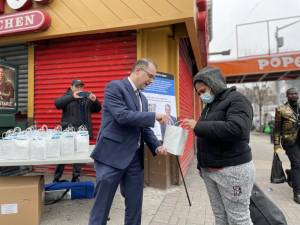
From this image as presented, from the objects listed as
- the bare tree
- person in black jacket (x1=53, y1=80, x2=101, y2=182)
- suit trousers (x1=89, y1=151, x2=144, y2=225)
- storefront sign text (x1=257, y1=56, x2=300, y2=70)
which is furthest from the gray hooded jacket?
the bare tree

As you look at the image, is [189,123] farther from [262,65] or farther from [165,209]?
[262,65]

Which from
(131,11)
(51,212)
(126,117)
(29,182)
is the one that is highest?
(131,11)

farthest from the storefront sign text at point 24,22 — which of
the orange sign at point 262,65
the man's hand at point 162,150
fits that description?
the orange sign at point 262,65

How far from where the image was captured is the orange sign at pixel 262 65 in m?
13.9

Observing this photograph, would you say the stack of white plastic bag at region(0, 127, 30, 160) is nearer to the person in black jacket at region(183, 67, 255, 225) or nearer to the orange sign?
the person in black jacket at region(183, 67, 255, 225)

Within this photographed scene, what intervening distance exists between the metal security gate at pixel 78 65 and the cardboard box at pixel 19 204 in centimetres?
246

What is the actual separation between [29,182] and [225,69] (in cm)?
1253

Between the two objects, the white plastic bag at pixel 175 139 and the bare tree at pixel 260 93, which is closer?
the white plastic bag at pixel 175 139

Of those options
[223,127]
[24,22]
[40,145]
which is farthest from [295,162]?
[24,22]

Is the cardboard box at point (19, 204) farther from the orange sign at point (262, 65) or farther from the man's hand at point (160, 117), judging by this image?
the orange sign at point (262, 65)

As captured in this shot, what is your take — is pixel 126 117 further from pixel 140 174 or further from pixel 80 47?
pixel 80 47

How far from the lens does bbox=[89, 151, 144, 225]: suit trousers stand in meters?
2.75

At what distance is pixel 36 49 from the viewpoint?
21.2ft

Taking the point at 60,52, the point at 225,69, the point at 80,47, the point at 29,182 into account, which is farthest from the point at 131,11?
the point at 225,69
